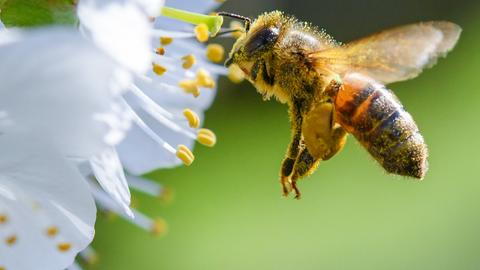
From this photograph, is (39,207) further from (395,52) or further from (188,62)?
(395,52)

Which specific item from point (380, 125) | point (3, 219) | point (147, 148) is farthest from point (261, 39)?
point (3, 219)

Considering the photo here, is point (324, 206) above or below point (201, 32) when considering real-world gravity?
below

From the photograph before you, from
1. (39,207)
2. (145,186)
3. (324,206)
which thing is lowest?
(324,206)

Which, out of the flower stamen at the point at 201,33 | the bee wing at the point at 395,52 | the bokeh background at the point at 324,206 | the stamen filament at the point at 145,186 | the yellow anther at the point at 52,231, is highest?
the bee wing at the point at 395,52

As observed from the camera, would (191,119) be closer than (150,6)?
No

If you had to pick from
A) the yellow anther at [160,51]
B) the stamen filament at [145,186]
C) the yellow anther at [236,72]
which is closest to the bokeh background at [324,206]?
the stamen filament at [145,186]

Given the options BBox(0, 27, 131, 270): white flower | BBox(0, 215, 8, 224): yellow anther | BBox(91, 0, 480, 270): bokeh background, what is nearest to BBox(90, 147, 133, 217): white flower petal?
BBox(0, 27, 131, 270): white flower

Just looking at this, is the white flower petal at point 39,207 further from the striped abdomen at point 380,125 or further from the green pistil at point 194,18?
the striped abdomen at point 380,125
